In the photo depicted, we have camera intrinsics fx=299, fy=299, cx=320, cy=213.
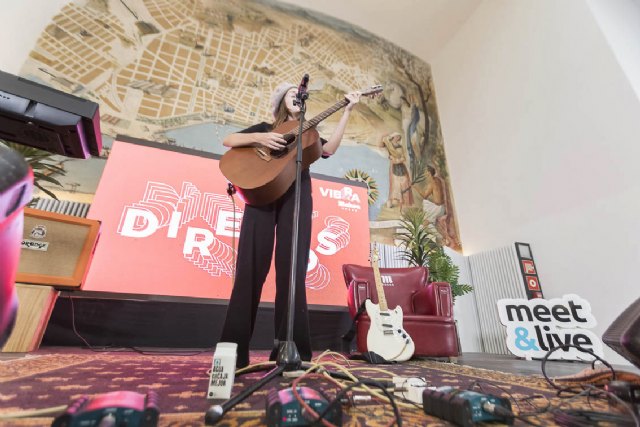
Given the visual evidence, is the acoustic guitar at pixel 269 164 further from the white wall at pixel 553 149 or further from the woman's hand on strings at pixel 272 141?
the white wall at pixel 553 149

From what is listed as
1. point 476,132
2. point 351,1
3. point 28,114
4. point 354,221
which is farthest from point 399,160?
point 28,114

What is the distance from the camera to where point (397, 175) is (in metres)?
4.64

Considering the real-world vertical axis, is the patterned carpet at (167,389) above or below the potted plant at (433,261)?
below

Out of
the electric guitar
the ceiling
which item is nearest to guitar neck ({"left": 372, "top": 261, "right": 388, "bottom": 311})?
the electric guitar

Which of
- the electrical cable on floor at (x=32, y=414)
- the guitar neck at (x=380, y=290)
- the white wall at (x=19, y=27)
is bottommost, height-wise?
the electrical cable on floor at (x=32, y=414)

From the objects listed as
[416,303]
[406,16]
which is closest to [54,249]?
[416,303]

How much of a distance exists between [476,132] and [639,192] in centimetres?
239

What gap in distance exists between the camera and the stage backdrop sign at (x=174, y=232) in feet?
8.26

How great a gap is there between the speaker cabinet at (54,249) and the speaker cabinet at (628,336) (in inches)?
98.9

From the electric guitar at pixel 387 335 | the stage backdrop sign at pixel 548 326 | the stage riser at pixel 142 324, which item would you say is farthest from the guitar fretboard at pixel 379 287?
the stage backdrop sign at pixel 548 326

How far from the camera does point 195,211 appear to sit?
115 inches

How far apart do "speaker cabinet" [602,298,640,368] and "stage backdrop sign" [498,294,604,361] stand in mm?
1951

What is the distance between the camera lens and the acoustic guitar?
4.21 ft

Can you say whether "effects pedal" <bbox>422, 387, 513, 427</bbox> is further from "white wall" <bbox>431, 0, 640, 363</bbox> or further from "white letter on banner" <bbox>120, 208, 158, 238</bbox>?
"white wall" <bbox>431, 0, 640, 363</bbox>
